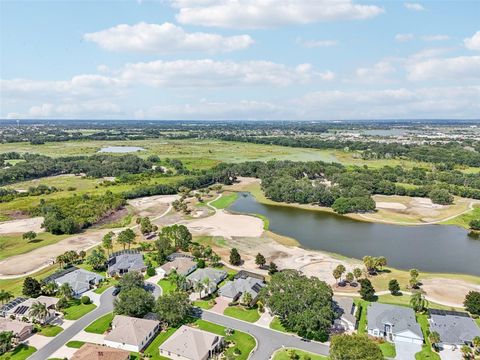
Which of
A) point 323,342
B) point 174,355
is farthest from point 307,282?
point 174,355

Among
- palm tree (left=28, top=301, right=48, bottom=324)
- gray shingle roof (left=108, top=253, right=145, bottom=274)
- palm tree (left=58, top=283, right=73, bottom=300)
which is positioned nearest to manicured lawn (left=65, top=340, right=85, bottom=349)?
palm tree (left=28, top=301, right=48, bottom=324)

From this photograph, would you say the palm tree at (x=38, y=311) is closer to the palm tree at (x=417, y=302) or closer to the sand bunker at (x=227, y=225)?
the sand bunker at (x=227, y=225)

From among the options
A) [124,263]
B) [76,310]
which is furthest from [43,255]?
[76,310]

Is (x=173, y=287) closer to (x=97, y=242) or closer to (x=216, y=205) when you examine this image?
(x=97, y=242)

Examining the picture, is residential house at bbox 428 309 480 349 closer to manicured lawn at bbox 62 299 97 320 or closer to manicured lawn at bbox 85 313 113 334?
manicured lawn at bbox 85 313 113 334

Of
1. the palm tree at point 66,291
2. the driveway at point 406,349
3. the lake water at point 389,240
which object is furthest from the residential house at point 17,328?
the lake water at point 389,240

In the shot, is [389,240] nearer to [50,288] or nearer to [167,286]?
[167,286]
